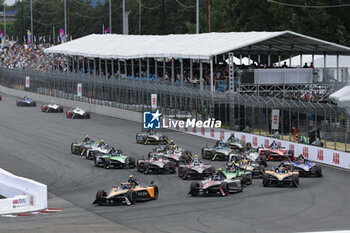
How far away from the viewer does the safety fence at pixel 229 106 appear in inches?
1549

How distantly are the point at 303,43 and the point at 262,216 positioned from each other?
125ft

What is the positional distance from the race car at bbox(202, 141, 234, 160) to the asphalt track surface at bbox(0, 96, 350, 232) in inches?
47.7

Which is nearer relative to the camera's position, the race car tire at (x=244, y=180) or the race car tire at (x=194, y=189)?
the race car tire at (x=194, y=189)

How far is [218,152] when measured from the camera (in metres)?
40.1

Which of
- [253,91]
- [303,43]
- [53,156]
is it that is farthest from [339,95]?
[53,156]

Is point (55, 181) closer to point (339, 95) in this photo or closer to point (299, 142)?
point (299, 142)

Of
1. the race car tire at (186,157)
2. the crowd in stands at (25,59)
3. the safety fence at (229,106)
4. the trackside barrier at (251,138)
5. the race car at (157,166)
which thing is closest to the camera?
the race car at (157,166)

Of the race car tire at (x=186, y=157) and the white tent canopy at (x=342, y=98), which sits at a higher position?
the white tent canopy at (x=342, y=98)

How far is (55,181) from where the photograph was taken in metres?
34.5

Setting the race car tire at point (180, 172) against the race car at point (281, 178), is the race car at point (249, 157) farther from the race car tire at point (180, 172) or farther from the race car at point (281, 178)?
the race car at point (281, 178)

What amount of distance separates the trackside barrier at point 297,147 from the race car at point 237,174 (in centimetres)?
674

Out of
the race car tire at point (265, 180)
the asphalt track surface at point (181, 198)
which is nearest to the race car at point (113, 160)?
the asphalt track surface at point (181, 198)

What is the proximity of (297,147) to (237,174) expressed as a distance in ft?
33.2

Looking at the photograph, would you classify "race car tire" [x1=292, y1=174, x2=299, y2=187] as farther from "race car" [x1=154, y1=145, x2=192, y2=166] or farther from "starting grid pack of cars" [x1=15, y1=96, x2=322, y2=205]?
"race car" [x1=154, y1=145, x2=192, y2=166]
